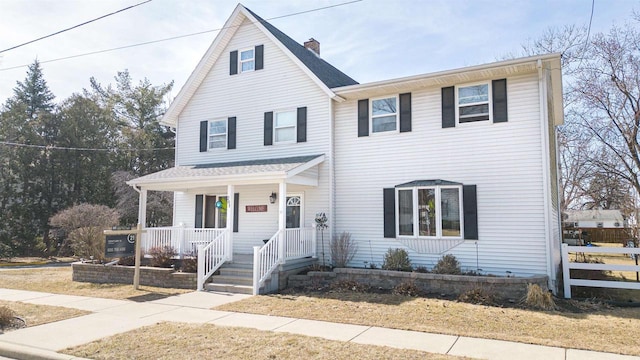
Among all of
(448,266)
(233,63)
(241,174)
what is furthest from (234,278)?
(233,63)

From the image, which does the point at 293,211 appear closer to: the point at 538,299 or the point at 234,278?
the point at 234,278

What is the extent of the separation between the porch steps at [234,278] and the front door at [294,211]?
2269mm

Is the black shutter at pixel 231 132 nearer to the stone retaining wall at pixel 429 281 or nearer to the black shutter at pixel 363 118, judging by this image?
the black shutter at pixel 363 118

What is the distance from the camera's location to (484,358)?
5617 millimetres

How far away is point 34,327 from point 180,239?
20.9 ft

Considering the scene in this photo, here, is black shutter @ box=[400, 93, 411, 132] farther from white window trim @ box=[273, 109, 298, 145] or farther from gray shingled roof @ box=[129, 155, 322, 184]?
white window trim @ box=[273, 109, 298, 145]

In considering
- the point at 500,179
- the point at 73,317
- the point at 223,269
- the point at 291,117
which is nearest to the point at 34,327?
the point at 73,317

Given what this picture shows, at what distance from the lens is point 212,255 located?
12.2 meters

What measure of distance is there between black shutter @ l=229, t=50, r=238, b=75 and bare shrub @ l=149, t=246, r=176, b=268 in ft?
22.8

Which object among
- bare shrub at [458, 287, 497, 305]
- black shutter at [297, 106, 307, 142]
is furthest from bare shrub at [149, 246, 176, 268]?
bare shrub at [458, 287, 497, 305]

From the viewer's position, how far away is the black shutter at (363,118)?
534 inches

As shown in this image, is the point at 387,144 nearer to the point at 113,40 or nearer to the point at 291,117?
the point at 291,117

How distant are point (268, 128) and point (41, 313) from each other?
8.84 metres

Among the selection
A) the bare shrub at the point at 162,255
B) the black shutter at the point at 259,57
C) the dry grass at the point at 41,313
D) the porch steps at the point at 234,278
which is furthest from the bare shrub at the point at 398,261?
the black shutter at the point at 259,57
